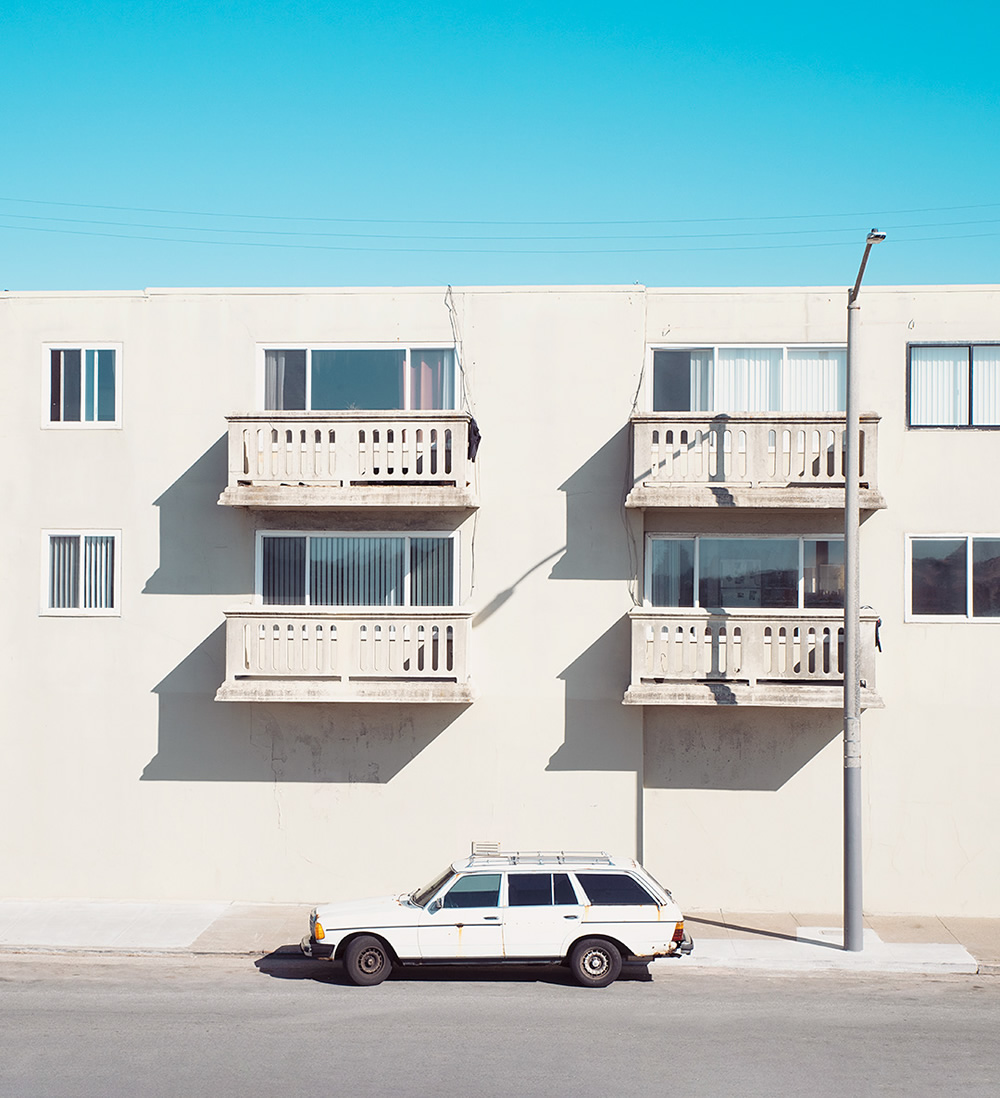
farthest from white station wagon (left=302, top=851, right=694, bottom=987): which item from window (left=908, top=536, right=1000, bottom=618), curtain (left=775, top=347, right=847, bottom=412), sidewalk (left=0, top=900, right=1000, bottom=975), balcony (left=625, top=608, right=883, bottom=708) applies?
curtain (left=775, top=347, right=847, bottom=412)

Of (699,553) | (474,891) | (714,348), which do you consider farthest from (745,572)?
(474,891)

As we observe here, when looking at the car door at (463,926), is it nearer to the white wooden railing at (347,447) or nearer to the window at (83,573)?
the white wooden railing at (347,447)

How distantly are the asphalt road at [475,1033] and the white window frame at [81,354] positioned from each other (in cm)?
769

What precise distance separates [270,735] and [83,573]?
3798 millimetres

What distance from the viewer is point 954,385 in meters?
16.5

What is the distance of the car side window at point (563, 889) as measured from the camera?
1286 centimetres

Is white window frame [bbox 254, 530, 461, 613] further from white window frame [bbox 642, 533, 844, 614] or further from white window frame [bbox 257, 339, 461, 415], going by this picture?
white window frame [bbox 642, 533, 844, 614]

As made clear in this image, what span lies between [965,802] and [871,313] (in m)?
7.26

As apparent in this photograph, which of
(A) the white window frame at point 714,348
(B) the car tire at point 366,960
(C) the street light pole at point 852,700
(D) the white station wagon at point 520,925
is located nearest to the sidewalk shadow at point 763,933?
(C) the street light pole at point 852,700

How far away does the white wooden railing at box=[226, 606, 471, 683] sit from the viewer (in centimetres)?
1611

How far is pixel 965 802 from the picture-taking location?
53.4 ft

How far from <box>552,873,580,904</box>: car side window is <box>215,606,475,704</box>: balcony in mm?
3667

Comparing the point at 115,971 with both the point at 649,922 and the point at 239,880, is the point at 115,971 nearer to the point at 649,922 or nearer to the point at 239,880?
the point at 239,880

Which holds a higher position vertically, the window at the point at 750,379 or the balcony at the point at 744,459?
the window at the point at 750,379
